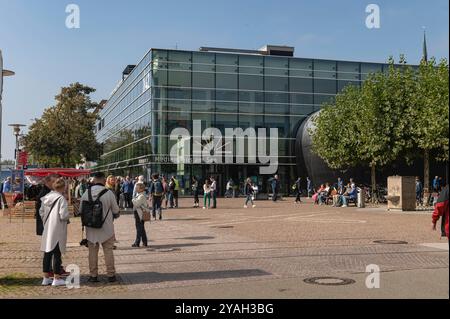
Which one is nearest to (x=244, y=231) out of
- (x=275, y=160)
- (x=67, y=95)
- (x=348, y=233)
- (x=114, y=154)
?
(x=348, y=233)

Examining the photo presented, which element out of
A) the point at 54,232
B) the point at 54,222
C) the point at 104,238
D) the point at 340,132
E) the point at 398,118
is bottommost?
the point at 104,238

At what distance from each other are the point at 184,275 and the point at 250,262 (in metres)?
1.70

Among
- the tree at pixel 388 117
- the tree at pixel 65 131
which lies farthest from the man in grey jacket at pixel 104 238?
the tree at pixel 65 131

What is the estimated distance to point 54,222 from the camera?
8.49 m

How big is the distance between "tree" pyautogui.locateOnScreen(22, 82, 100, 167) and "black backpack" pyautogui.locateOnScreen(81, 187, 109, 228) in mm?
43242

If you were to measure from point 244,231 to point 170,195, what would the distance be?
14.7 m

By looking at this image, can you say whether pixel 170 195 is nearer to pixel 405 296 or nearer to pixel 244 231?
pixel 244 231

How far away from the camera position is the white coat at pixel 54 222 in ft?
27.7

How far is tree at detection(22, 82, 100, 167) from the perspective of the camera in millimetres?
50312

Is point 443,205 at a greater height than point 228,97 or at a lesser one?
lesser

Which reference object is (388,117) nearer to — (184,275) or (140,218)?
(140,218)

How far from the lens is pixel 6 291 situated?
25.5 feet

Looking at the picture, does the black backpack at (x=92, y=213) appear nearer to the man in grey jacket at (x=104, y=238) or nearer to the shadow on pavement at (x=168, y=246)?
the man in grey jacket at (x=104, y=238)

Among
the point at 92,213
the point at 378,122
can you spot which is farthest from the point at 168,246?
the point at 378,122
